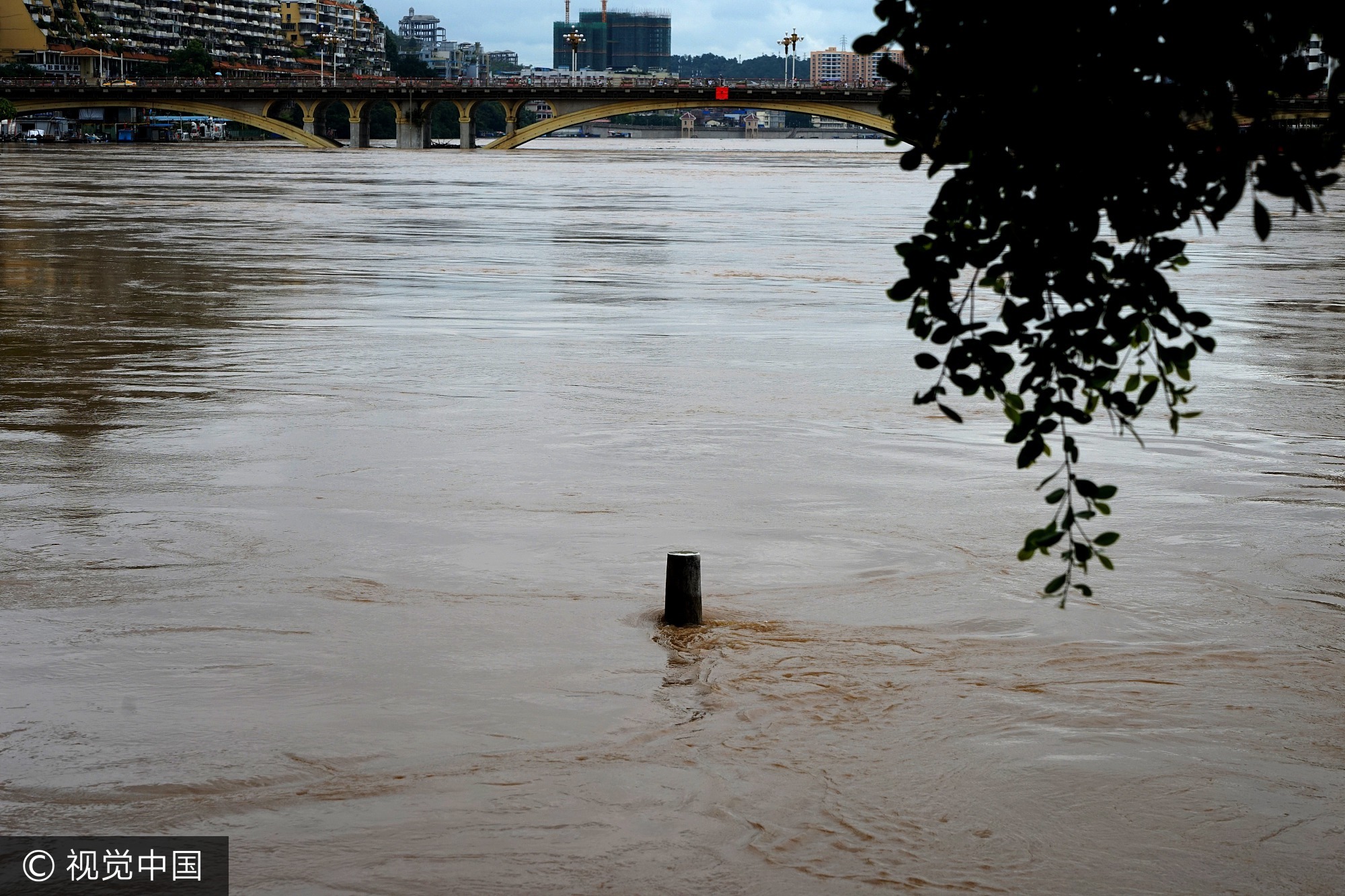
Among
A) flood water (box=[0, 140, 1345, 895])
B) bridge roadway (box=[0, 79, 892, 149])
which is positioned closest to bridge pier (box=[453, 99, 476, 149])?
bridge roadway (box=[0, 79, 892, 149])

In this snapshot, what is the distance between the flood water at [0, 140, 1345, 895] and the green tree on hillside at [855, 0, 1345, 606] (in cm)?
234

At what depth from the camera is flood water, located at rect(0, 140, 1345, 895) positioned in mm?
5348

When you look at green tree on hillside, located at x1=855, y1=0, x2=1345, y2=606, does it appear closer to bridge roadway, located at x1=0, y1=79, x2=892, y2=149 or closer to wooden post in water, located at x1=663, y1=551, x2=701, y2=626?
wooden post in water, located at x1=663, y1=551, x2=701, y2=626

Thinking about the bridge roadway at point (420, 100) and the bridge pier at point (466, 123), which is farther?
the bridge pier at point (466, 123)

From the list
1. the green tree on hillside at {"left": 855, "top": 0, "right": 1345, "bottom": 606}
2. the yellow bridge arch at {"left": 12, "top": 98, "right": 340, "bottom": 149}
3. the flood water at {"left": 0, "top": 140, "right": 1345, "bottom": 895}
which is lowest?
the flood water at {"left": 0, "top": 140, "right": 1345, "bottom": 895}

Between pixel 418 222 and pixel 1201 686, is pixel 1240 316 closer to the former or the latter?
pixel 1201 686

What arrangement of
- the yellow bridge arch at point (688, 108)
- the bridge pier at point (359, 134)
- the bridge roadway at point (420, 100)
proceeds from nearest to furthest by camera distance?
the yellow bridge arch at point (688, 108), the bridge roadway at point (420, 100), the bridge pier at point (359, 134)

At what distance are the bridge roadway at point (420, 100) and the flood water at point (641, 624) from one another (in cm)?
10169

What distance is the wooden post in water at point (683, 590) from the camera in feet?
23.4

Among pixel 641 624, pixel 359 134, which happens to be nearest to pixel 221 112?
pixel 359 134

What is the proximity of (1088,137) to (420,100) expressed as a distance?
13276 cm

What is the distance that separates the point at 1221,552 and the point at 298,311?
38.6ft

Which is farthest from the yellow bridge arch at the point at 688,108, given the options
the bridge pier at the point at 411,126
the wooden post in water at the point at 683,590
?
the wooden post in water at the point at 683,590

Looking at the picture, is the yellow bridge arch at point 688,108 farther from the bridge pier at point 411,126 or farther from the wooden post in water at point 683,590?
the wooden post in water at point 683,590
